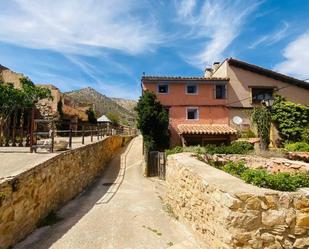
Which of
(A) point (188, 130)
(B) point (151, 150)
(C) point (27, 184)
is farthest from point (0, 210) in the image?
(A) point (188, 130)

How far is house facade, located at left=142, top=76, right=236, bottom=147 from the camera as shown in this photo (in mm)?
25812

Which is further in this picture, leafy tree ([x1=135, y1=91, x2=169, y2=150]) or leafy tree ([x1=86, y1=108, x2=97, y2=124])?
leafy tree ([x1=86, y1=108, x2=97, y2=124])

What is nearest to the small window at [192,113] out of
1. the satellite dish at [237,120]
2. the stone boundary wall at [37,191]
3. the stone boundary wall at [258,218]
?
the satellite dish at [237,120]

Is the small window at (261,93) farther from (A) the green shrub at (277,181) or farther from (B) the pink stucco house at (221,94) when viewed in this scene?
(A) the green shrub at (277,181)

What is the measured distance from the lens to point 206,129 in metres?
25.2

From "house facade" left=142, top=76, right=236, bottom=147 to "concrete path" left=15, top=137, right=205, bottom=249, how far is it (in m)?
10.3

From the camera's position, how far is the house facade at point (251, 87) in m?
26.6

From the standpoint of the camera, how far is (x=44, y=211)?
1028cm

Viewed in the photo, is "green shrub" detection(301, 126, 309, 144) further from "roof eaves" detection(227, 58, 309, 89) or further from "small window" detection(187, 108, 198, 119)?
"small window" detection(187, 108, 198, 119)

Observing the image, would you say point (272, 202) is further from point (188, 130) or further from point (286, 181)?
point (188, 130)

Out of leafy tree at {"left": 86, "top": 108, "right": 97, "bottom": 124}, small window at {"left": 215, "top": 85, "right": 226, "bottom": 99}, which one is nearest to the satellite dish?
small window at {"left": 215, "top": 85, "right": 226, "bottom": 99}

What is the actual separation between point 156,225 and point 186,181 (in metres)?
1.99

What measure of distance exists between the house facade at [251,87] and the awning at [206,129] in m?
1.56

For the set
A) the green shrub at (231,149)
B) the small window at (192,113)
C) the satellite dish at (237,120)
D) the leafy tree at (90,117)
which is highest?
the leafy tree at (90,117)
